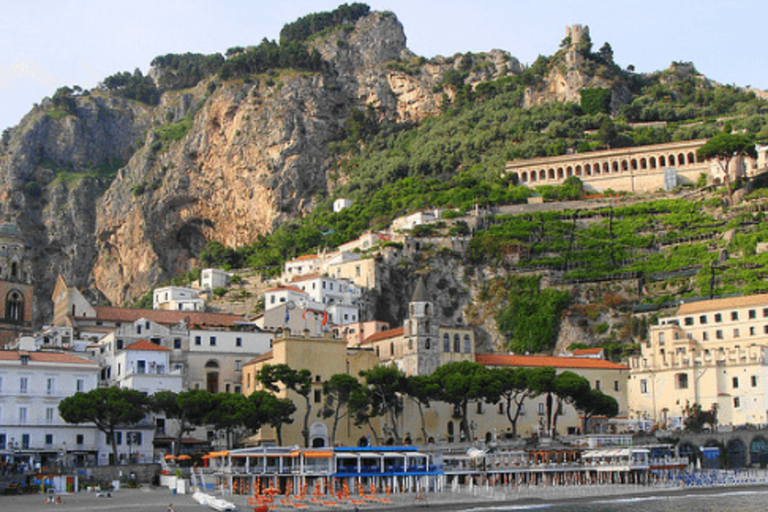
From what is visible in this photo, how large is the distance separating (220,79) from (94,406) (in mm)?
127757

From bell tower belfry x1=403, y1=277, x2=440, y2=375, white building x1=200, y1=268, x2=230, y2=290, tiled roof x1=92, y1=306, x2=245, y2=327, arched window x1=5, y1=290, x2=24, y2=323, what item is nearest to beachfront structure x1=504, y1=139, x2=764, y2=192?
white building x1=200, y1=268, x2=230, y2=290

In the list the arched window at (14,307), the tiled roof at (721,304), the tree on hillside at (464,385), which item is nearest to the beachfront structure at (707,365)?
the tiled roof at (721,304)

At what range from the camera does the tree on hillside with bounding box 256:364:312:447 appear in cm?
7262

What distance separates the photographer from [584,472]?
74.1 m

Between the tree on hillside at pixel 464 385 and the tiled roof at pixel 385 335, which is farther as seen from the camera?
the tiled roof at pixel 385 335

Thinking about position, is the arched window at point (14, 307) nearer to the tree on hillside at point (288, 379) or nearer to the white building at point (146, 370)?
the white building at point (146, 370)

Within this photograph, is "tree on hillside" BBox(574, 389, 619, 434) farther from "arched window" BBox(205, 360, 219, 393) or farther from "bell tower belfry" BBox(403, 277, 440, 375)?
"arched window" BBox(205, 360, 219, 393)

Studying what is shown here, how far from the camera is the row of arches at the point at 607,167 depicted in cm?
13975

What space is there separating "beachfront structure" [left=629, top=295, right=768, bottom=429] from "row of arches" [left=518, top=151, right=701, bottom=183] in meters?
48.4

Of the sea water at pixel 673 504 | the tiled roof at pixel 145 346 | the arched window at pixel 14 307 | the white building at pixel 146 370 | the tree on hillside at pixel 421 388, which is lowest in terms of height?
the sea water at pixel 673 504

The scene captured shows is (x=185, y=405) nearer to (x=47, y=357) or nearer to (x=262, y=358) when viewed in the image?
(x=47, y=357)

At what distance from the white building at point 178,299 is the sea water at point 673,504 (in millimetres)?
66192

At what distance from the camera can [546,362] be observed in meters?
87.5

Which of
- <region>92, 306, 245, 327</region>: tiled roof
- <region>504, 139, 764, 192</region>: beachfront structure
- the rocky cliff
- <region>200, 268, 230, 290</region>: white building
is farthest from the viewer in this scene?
the rocky cliff
